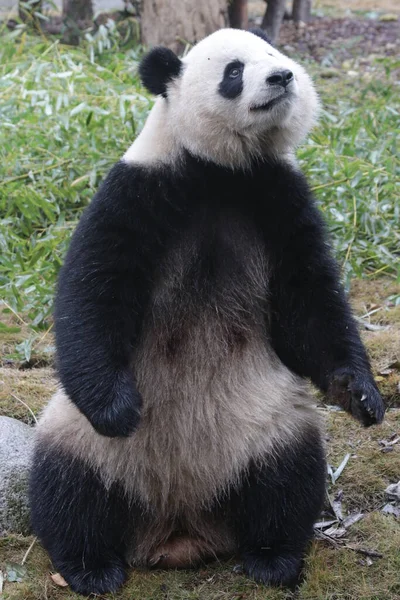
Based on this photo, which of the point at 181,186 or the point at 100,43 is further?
the point at 100,43

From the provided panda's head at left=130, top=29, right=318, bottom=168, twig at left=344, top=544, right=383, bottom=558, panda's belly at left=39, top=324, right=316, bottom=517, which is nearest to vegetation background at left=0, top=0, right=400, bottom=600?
twig at left=344, top=544, right=383, bottom=558

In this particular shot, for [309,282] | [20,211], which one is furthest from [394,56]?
[309,282]

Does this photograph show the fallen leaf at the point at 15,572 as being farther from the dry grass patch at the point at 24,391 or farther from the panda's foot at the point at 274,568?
the dry grass patch at the point at 24,391

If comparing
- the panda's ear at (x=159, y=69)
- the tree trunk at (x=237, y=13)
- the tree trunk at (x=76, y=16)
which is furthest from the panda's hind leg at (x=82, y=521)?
the tree trunk at (x=76, y=16)

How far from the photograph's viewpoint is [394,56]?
10234 mm

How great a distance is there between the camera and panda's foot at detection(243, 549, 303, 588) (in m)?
3.25

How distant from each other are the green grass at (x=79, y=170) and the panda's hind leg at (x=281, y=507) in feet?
6.63

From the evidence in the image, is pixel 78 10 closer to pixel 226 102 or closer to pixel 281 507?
pixel 226 102

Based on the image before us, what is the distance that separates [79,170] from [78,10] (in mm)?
4133

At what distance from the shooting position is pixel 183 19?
8.41 m

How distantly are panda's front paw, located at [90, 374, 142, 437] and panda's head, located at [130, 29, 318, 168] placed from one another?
87cm

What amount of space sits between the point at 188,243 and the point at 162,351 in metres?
0.40

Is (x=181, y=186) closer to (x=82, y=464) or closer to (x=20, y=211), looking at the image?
(x=82, y=464)

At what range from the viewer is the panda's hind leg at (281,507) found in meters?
3.29
